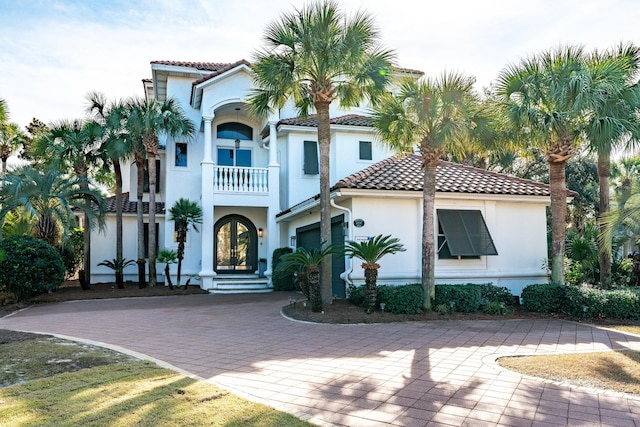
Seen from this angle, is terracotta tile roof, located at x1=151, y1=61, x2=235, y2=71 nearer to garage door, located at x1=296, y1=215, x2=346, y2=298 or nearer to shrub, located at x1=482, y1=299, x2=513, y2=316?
garage door, located at x1=296, y1=215, x2=346, y2=298

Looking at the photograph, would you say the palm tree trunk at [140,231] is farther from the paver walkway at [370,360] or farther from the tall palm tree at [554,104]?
the tall palm tree at [554,104]

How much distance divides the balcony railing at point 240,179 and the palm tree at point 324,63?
7.36 m

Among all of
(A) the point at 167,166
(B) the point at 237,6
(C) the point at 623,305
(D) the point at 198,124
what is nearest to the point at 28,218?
(A) the point at 167,166

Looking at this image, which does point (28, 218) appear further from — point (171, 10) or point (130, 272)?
point (171, 10)

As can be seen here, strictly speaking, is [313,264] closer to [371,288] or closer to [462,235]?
[371,288]

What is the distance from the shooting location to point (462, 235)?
1432cm

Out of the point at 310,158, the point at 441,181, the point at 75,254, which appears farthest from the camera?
the point at 75,254

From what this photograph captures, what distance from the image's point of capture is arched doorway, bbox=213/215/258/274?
2178cm

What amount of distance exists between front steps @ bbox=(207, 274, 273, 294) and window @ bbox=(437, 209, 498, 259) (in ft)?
26.6

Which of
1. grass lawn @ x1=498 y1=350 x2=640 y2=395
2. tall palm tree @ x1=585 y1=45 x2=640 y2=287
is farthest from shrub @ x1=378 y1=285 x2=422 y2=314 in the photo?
tall palm tree @ x1=585 y1=45 x2=640 y2=287

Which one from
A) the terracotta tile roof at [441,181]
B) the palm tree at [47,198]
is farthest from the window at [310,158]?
the palm tree at [47,198]

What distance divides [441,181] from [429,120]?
3548 mm

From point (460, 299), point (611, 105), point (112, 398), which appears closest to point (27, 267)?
point (112, 398)

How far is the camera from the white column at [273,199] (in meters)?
19.9
